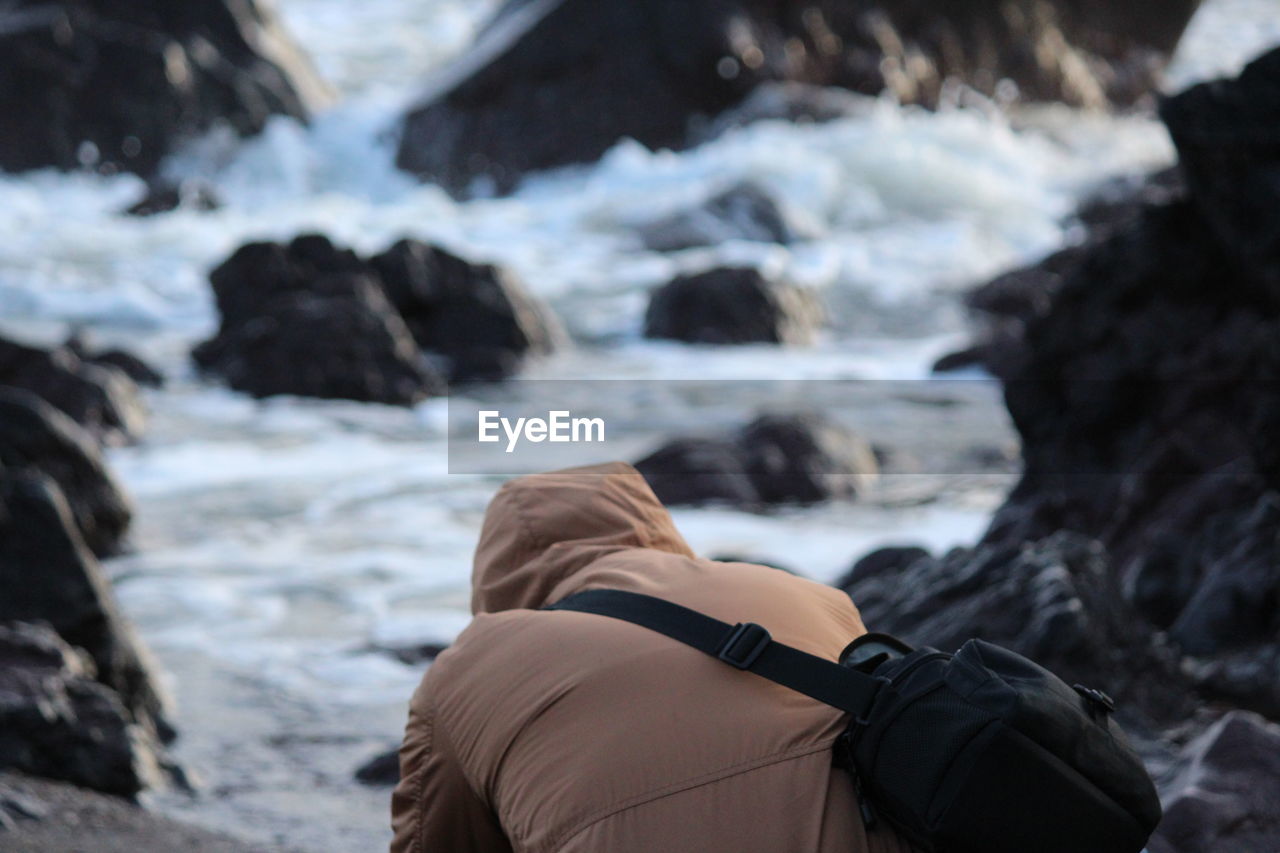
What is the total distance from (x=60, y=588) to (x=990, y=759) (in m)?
3.13

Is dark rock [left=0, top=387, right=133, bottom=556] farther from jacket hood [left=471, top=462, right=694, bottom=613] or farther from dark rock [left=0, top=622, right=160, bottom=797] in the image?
jacket hood [left=471, top=462, right=694, bottom=613]

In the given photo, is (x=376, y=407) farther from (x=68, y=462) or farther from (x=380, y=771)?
(x=380, y=771)

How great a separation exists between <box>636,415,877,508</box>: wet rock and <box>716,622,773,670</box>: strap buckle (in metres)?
5.09

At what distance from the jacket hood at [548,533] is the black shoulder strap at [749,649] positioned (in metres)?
0.20

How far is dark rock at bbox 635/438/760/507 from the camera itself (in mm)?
6922

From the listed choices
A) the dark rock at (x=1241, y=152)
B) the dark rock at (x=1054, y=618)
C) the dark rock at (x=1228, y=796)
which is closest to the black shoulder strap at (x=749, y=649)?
the dark rock at (x=1228, y=796)

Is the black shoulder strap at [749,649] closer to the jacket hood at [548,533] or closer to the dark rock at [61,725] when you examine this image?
the jacket hood at [548,533]

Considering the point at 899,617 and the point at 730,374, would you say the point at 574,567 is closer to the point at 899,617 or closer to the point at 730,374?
the point at 899,617

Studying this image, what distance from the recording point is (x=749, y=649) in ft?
5.61

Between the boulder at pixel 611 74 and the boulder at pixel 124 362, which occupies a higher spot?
the boulder at pixel 611 74

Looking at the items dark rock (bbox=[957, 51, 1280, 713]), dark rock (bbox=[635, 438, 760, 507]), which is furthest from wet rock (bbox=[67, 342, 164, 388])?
dark rock (bbox=[957, 51, 1280, 713])

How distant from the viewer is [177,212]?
57.2ft

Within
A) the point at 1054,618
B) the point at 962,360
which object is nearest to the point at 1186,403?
the point at 1054,618

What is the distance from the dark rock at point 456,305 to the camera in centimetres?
1045
